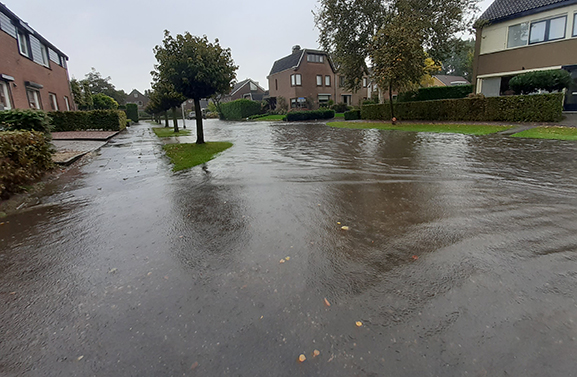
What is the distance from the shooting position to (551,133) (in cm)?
1227

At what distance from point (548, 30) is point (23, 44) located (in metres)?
32.7

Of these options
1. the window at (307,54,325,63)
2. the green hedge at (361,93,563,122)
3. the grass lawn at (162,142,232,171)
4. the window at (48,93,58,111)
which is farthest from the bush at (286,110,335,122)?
the grass lawn at (162,142,232,171)

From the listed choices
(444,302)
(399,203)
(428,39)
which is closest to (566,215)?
(399,203)

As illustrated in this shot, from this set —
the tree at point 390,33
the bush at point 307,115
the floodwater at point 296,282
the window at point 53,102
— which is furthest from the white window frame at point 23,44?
the bush at point 307,115

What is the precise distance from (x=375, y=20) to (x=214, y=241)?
27.1m

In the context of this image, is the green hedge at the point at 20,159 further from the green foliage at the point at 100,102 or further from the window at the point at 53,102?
the green foliage at the point at 100,102

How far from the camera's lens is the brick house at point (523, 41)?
1861 centimetres

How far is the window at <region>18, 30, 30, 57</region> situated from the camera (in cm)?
1886

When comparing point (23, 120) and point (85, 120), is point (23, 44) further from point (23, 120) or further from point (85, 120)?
point (23, 120)

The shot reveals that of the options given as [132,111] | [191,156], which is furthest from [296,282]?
[132,111]

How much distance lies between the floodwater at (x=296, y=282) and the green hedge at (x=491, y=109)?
12.7 m

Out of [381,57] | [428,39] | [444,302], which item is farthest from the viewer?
[428,39]

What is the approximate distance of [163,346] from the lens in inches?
86.2

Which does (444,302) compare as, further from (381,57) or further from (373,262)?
(381,57)
